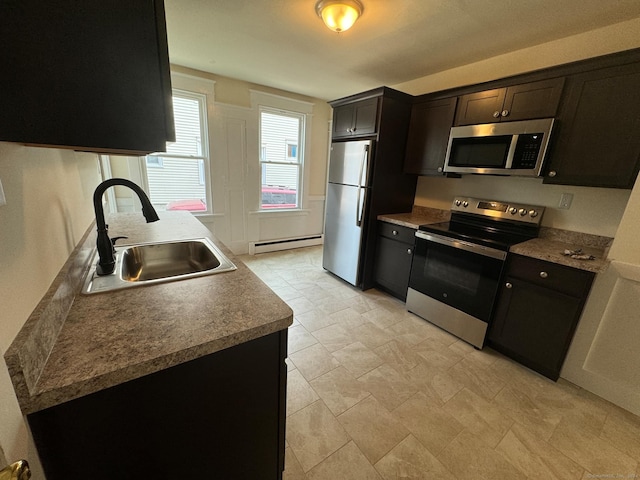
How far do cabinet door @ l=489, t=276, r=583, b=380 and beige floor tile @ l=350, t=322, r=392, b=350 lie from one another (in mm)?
871

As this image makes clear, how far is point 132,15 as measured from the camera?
56 centimetres

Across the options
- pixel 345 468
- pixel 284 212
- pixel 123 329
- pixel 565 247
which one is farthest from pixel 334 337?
pixel 284 212

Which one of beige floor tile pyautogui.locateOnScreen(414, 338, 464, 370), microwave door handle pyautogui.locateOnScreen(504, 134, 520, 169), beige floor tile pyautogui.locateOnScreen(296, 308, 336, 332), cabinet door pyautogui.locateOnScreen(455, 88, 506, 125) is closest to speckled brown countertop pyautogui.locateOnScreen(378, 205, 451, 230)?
microwave door handle pyautogui.locateOnScreen(504, 134, 520, 169)

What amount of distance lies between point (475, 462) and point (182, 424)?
1434 mm

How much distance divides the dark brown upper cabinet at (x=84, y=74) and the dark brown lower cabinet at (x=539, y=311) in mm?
2278

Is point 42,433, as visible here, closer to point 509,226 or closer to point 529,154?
point 529,154

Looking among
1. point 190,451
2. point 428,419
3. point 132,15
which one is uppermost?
point 132,15

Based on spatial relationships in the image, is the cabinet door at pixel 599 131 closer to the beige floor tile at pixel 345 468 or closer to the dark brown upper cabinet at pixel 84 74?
the beige floor tile at pixel 345 468

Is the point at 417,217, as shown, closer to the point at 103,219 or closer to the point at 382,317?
the point at 382,317

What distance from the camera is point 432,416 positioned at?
1.54 m

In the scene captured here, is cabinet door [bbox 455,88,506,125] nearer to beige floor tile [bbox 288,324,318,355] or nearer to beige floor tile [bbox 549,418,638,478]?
beige floor tile [bbox 549,418,638,478]

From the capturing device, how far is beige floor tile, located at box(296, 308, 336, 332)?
237cm

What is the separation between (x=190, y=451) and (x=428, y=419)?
1.32m

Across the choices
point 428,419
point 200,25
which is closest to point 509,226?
point 428,419
